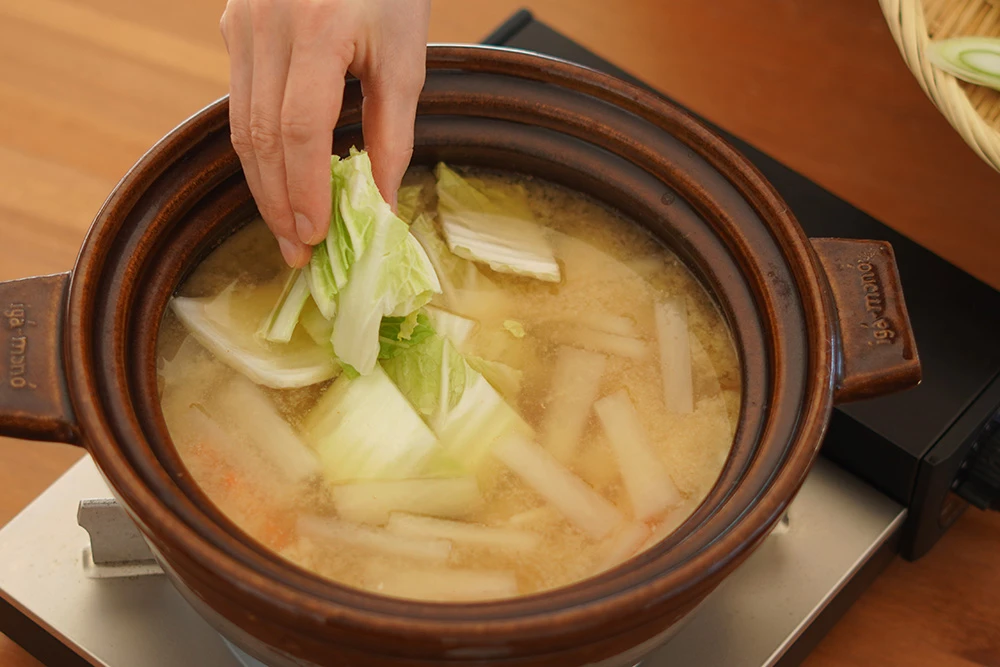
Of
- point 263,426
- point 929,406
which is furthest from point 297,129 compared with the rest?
point 929,406

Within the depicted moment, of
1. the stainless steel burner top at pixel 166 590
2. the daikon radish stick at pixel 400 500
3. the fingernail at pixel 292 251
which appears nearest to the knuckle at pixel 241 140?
the fingernail at pixel 292 251

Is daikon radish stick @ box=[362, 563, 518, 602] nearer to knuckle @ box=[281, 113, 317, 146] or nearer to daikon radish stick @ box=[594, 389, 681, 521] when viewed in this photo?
daikon radish stick @ box=[594, 389, 681, 521]

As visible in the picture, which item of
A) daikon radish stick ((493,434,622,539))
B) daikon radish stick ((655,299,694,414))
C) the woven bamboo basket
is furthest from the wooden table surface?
daikon radish stick ((493,434,622,539))

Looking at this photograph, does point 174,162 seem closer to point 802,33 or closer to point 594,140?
point 594,140

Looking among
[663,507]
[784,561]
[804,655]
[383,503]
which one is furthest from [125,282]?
[804,655]

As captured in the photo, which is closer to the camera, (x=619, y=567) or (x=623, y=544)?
(x=619, y=567)

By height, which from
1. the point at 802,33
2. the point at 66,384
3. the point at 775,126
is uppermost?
the point at 802,33

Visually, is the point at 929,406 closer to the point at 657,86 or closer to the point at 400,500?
the point at 400,500
